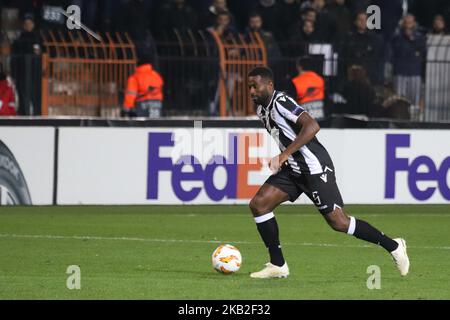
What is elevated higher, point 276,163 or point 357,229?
point 276,163

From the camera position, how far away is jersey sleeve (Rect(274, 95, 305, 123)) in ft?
37.4

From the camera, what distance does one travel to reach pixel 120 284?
1081 cm

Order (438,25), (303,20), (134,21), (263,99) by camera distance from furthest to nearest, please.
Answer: (438,25)
(303,20)
(134,21)
(263,99)

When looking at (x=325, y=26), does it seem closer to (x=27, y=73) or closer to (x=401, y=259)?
(x=27, y=73)

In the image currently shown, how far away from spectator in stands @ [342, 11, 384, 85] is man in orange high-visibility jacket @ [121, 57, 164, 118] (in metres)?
3.39

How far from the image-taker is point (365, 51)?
22.3 meters

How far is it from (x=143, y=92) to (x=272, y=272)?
10.0 meters

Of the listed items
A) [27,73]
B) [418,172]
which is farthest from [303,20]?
[27,73]

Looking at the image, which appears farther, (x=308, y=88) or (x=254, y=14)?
(x=254, y=14)

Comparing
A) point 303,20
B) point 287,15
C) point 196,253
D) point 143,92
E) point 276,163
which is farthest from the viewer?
point 287,15

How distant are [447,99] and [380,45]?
1.58 meters

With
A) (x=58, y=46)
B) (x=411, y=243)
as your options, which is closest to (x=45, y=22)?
(x=58, y=46)

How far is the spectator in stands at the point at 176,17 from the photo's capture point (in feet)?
75.1
